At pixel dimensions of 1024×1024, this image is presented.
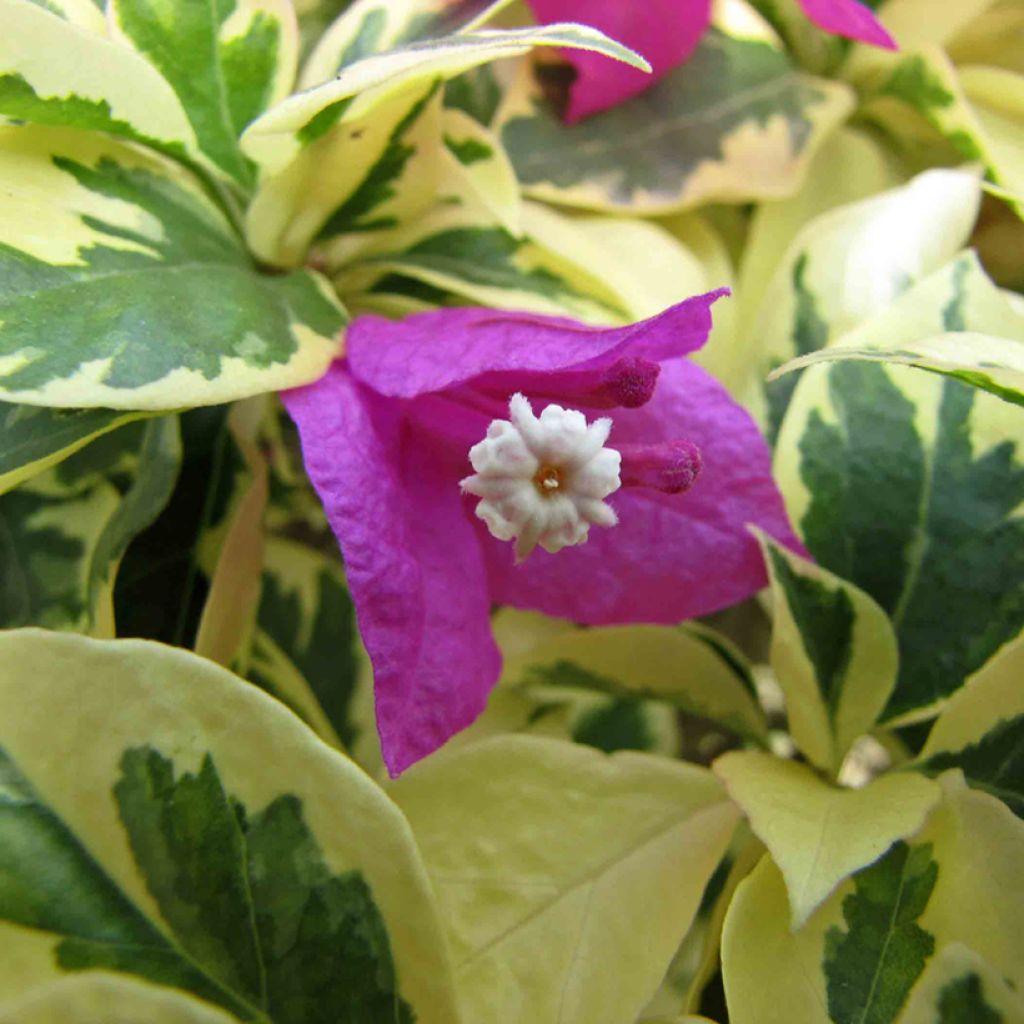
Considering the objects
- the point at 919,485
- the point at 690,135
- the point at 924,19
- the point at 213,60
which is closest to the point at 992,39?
the point at 924,19

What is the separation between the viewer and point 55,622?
0.38m

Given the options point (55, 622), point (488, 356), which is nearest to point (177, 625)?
point (55, 622)

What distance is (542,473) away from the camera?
32 centimetres

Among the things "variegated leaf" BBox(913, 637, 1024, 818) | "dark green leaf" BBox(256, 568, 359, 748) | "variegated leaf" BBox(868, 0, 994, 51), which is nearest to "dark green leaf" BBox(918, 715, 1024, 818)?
"variegated leaf" BBox(913, 637, 1024, 818)

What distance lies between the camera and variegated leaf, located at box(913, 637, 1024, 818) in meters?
0.36

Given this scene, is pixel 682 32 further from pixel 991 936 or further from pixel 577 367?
pixel 991 936

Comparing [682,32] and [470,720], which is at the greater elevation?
[682,32]

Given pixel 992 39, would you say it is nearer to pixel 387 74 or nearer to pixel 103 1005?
pixel 387 74

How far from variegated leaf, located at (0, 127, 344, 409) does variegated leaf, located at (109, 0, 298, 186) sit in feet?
0.07

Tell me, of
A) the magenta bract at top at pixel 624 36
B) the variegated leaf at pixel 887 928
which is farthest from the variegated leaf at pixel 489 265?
the variegated leaf at pixel 887 928

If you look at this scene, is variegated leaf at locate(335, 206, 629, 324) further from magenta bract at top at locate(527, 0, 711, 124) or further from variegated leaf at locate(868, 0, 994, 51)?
variegated leaf at locate(868, 0, 994, 51)

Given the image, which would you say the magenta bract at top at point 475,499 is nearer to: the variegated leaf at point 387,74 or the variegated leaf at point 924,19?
the variegated leaf at point 387,74

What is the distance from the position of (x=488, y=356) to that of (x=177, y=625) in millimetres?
159

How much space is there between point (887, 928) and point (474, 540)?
17 centimetres
